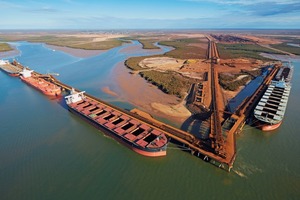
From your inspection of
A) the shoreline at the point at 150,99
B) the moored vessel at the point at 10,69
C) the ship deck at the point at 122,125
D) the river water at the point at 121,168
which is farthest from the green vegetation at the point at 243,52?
the moored vessel at the point at 10,69

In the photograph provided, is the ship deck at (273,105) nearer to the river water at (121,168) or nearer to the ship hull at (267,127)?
the ship hull at (267,127)

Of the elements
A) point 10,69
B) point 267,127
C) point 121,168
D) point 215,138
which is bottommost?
point 121,168

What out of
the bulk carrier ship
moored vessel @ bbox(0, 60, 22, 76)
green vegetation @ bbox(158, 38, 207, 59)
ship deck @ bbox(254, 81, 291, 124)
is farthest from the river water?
green vegetation @ bbox(158, 38, 207, 59)

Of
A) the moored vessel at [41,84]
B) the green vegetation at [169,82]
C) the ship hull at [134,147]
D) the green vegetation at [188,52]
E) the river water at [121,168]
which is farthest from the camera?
the green vegetation at [188,52]

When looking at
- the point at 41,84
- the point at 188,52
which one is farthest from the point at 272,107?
the point at 188,52

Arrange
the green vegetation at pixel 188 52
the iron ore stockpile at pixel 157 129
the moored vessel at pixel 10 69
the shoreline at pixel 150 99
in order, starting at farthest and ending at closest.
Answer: the green vegetation at pixel 188 52
the moored vessel at pixel 10 69
the shoreline at pixel 150 99
the iron ore stockpile at pixel 157 129

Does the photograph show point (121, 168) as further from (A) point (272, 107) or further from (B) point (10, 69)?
(B) point (10, 69)

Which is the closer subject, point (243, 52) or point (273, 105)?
point (273, 105)

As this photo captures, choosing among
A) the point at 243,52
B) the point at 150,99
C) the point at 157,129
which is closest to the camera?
the point at 157,129

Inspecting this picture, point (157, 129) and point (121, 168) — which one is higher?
point (157, 129)
